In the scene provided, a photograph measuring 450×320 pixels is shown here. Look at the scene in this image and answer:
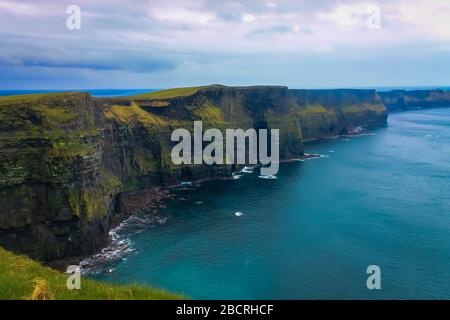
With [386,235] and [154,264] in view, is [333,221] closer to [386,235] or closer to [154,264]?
[386,235]

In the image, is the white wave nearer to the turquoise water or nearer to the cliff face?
the turquoise water

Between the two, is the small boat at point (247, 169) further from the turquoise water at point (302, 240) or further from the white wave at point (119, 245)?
the white wave at point (119, 245)

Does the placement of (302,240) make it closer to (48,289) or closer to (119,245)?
(119,245)

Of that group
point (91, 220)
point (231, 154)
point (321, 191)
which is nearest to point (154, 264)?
point (91, 220)

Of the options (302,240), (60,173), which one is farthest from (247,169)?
(60,173)

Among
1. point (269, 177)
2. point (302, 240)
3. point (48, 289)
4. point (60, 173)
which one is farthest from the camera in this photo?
point (269, 177)

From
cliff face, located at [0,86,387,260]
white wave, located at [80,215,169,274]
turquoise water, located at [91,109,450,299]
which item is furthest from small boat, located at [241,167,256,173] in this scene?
white wave, located at [80,215,169,274]
